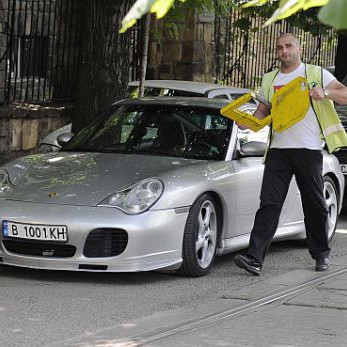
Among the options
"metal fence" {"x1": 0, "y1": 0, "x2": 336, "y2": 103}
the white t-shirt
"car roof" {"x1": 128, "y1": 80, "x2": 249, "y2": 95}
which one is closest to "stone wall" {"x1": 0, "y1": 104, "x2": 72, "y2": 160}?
"metal fence" {"x1": 0, "y1": 0, "x2": 336, "y2": 103}

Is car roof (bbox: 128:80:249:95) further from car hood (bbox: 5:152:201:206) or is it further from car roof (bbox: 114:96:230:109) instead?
car hood (bbox: 5:152:201:206)

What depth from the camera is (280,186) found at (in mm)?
7668

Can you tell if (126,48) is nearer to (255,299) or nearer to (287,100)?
(287,100)

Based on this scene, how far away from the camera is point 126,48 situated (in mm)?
10641

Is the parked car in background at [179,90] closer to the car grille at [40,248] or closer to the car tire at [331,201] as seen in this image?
the car tire at [331,201]

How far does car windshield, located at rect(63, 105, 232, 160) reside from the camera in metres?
8.20

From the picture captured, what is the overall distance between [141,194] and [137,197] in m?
0.04

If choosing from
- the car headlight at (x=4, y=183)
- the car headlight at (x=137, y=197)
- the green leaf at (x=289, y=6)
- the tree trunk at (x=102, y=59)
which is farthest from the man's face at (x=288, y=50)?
the green leaf at (x=289, y=6)

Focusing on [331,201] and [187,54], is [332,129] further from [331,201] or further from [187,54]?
[187,54]

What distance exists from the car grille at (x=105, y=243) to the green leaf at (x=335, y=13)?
4.74 meters

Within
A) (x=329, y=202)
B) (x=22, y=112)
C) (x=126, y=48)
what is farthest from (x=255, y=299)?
(x=22, y=112)

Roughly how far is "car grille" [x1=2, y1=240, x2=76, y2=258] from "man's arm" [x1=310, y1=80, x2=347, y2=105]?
213 cm

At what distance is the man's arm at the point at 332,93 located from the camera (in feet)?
23.9

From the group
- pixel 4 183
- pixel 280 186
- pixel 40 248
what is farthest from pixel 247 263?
pixel 4 183
